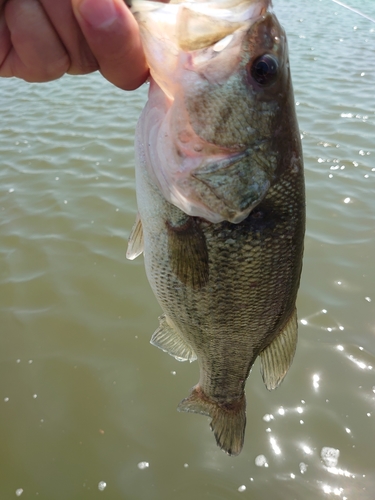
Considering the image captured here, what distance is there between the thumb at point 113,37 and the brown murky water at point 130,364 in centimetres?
240

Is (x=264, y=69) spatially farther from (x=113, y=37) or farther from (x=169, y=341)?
(x=169, y=341)

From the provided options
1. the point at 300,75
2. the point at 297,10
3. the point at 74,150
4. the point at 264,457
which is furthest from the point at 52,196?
the point at 297,10

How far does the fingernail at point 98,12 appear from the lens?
1.17 meters

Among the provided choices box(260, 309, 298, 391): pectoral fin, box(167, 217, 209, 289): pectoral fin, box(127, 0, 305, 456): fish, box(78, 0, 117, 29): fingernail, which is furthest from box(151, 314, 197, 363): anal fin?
box(78, 0, 117, 29): fingernail

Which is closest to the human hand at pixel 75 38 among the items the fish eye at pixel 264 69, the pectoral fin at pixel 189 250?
the fish eye at pixel 264 69

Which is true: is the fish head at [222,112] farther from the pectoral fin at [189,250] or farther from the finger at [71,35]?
the finger at [71,35]

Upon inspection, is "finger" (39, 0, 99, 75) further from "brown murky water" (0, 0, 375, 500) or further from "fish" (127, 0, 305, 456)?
"brown murky water" (0, 0, 375, 500)

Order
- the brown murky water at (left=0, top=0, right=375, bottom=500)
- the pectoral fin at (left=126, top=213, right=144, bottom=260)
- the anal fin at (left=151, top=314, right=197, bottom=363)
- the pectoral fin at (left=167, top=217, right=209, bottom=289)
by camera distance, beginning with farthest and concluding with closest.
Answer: the brown murky water at (left=0, top=0, right=375, bottom=500) < the anal fin at (left=151, top=314, right=197, bottom=363) < the pectoral fin at (left=126, top=213, right=144, bottom=260) < the pectoral fin at (left=167, top=217, right=209, bottom=289)

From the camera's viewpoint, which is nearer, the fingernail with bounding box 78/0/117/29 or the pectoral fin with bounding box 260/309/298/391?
the fingernail with bounding box 78/0/117/29

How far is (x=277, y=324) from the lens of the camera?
5.97ft

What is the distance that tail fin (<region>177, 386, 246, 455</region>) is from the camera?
2.09 m

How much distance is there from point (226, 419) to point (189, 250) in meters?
1.05

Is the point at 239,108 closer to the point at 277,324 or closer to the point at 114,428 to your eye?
the point at 277,324

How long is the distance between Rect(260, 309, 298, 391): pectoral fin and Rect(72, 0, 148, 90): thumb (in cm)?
122
